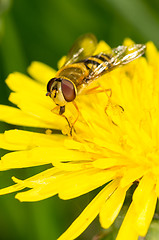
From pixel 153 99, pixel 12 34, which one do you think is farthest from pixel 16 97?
pixel 12 34

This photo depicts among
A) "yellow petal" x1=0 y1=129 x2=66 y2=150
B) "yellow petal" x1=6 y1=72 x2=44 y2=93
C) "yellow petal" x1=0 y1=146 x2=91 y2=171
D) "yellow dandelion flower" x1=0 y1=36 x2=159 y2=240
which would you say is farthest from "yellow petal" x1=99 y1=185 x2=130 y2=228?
"yellow petal" x1=6 y1=72 x2=44 y2=93

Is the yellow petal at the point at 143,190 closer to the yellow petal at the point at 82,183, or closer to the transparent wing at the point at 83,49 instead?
the yellow petal at the point at 82,183

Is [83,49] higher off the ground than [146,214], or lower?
higher

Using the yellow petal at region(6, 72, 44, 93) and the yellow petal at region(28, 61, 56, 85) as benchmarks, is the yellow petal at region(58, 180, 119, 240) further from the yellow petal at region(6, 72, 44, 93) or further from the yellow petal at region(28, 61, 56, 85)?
the yellow petal at region(28, 61, 56, 85)

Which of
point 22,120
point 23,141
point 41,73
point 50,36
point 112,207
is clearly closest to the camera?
point 112,207

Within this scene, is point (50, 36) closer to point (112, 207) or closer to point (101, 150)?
point (101, 150)

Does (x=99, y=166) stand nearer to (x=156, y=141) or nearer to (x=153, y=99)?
(x=156, y=141)

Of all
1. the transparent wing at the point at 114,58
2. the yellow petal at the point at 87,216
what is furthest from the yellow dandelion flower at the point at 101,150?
the transparent wing at the point at 114,58

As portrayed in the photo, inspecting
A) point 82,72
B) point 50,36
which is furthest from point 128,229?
point 50,36
